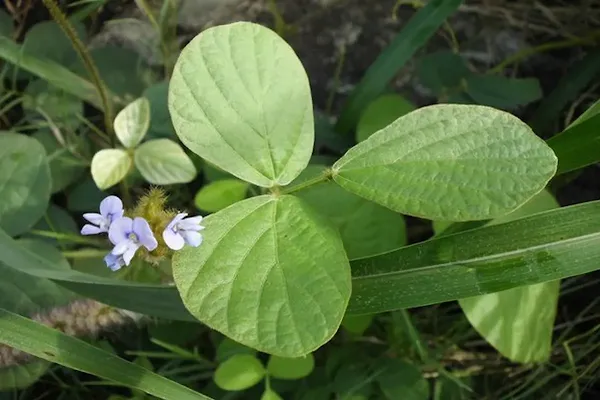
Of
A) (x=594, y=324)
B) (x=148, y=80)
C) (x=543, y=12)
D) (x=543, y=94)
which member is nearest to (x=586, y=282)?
(x=594, y=324)

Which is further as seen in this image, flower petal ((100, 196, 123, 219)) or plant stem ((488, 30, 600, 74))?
plant stem ((488, 30, 600, 74))

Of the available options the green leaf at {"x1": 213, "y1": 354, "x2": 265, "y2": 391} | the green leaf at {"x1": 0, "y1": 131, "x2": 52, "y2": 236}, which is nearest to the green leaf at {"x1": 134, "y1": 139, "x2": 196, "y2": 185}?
the green leaf at {"x1": 0, "y1": 131, "x2": 52, "y2": 236}

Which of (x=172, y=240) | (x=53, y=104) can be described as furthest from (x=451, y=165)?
(x=53, y=104)

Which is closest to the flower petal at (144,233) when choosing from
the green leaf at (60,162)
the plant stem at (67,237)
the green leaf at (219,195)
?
the green leaf at (219,195)

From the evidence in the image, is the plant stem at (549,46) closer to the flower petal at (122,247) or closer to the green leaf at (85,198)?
the green leaf at (85,198)

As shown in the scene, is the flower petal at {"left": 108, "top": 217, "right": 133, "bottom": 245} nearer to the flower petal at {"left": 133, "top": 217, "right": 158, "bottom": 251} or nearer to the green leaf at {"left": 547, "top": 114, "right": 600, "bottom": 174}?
the flower petal at {"left": 133, "top": 217, "right": 158, "bottom": 251}

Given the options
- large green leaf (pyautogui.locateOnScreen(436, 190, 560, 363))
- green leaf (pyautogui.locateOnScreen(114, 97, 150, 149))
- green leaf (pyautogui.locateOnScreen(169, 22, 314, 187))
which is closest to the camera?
green leaf (pyautogui.locateOnScreen(169, 22, 314, 187))
